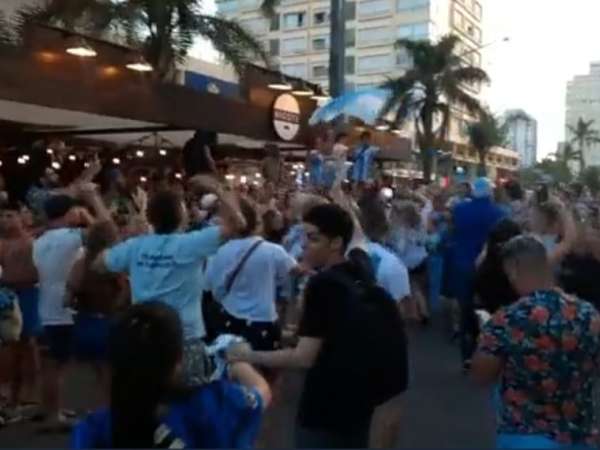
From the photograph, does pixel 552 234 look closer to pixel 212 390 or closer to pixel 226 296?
pixel 226 296

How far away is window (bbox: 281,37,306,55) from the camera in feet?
277

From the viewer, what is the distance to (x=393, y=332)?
152 inches

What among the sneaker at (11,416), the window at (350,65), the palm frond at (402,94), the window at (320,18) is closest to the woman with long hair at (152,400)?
the sneaker at (11,416)

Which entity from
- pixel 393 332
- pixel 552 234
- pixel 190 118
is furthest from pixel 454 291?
pixel 190 118

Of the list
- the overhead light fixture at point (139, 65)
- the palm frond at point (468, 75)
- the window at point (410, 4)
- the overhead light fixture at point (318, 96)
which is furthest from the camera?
the window at point (410, 4)

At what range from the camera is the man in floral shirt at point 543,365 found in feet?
11.2

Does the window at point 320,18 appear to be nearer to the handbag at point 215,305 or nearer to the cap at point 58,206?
the cap at point 58,206

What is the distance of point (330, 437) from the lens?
3.72 m

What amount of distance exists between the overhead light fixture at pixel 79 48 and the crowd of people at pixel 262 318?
7698 mm

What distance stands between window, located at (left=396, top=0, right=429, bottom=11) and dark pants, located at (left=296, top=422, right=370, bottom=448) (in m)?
82.3

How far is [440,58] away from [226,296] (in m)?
35.5

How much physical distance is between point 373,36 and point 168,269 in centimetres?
8245

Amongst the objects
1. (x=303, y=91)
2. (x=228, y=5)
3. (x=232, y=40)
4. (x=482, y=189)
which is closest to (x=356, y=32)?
(x=228, y=5)

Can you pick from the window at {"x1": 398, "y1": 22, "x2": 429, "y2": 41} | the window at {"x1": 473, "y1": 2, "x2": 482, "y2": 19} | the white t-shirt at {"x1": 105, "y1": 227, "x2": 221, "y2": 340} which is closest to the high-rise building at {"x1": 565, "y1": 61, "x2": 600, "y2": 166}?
the window at {"x1": 473, "y1": 2, "x2": 482, "y2": 19}
